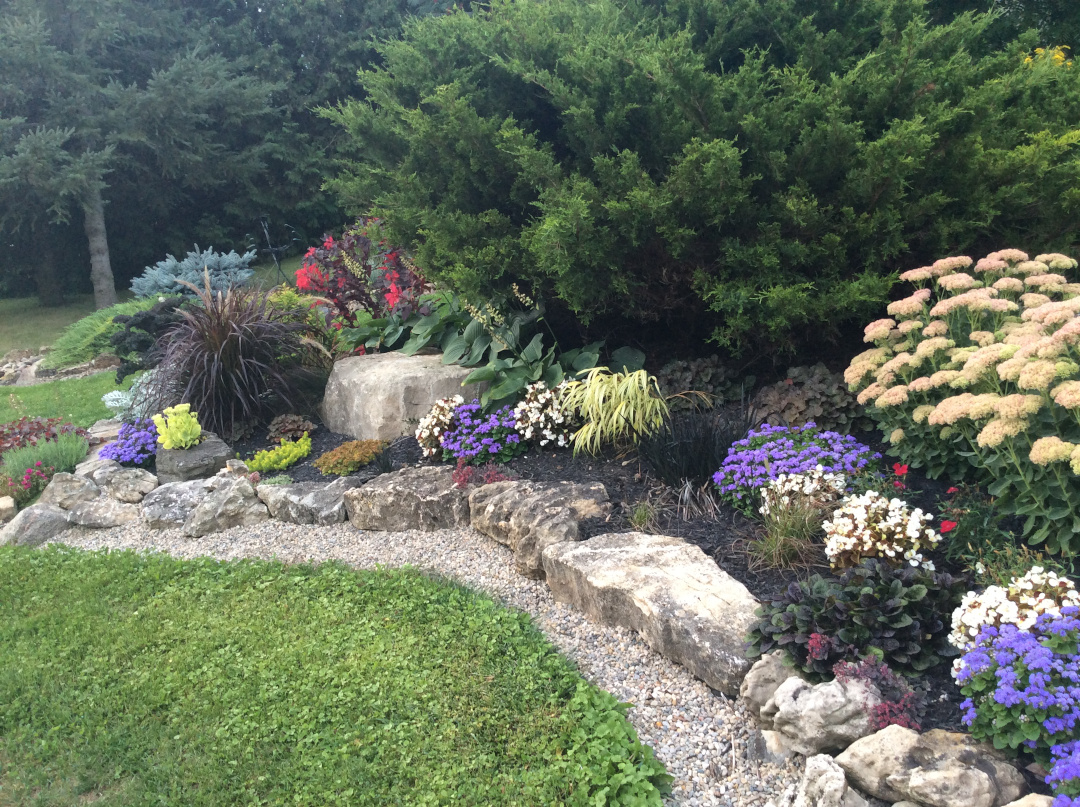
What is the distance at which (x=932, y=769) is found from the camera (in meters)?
2.33

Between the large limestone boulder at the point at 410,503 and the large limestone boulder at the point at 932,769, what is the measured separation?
295cm

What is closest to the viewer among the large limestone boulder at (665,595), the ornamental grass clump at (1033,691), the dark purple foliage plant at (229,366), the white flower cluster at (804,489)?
the ornamental grass clump at (1033,691)

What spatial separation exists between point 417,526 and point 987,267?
11.9 ft

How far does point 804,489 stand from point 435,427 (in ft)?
9.35

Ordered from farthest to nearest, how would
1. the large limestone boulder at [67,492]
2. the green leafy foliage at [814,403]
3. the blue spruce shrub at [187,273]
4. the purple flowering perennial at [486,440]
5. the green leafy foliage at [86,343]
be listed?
1. the blue spruce shrub at [187,273]
2. the green leafy foliage at [86,343]
3. the large limestone boulder at [67,492]
4. the purple flowering perennial at [486,440]
5. the green leafy foliage at [814,403]

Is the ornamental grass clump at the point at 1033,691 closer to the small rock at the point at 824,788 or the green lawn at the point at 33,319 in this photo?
the small rock at the point at 824,788

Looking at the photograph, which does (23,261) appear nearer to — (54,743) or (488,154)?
(488,154)

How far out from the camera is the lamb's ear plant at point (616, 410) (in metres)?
4.99

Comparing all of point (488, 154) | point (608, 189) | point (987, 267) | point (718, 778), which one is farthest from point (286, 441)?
point (987, 267)

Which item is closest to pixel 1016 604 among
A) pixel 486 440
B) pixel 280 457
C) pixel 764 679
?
pixel 764 679

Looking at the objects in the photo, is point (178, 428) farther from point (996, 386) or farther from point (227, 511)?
point (996, 386)

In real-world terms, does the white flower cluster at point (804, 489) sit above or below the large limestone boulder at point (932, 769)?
above

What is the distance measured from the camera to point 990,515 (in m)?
3.37

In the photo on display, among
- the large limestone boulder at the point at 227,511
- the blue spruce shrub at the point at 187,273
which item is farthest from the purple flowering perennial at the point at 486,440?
the blue spruce shrub at the point at 187,273
